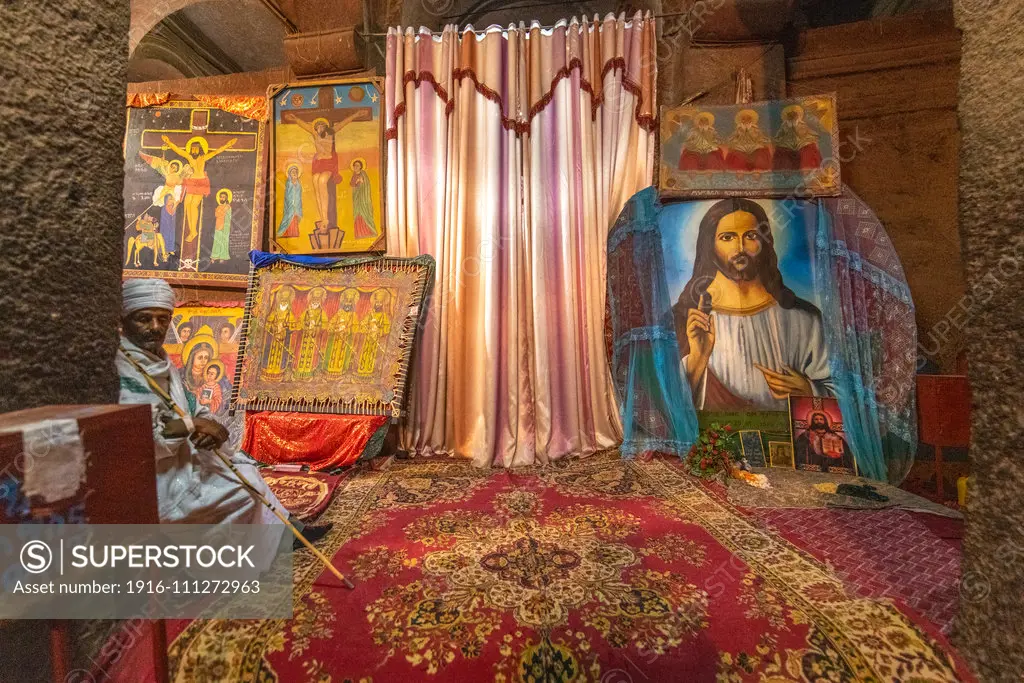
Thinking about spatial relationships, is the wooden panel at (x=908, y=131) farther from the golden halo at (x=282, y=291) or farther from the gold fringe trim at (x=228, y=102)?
the gold fringe trim at (x=228, y=102)

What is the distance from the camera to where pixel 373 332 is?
3.96m

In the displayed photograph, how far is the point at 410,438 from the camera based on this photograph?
420 centimetres

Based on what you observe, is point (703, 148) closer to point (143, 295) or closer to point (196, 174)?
point (143, 295)

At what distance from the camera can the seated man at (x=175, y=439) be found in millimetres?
1937

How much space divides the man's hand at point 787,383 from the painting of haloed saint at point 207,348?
468cm

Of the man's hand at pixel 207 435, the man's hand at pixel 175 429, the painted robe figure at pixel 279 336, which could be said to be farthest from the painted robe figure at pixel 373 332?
the man's hand at pixel 175 429

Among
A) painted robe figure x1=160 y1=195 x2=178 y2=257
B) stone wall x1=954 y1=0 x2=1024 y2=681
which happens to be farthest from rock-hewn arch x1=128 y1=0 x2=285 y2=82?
stone wall x1=954 y1=0 x2=1024 y2=681

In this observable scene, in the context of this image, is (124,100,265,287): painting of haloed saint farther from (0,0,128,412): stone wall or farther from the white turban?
(0,0,128,412): stone wall

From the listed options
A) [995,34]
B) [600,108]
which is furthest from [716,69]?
[995,34]

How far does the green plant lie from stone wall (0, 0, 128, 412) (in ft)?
10.8

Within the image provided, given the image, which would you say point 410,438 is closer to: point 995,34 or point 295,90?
point 295,90

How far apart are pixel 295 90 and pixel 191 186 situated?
1447mm

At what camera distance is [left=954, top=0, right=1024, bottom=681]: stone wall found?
4.52ft

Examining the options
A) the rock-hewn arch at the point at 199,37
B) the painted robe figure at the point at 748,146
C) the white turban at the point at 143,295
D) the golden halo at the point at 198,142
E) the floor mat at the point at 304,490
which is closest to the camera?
the white turban at the point at 143,295
